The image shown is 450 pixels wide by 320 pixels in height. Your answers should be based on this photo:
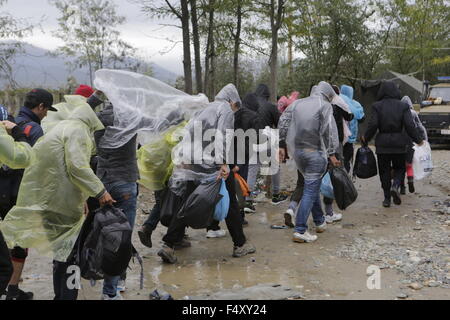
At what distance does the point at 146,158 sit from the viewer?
552 centimetres

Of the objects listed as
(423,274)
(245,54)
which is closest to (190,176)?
(423,274)

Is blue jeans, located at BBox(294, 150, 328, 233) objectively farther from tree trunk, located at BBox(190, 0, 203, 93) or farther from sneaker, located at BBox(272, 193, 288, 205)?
tree trunk, located at BBox(190, 0, 203, 93)

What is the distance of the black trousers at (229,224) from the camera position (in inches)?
211

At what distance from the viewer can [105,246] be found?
380 cm

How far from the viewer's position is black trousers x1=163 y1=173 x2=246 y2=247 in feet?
17.5

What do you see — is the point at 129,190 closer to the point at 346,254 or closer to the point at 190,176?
the point at 190,176

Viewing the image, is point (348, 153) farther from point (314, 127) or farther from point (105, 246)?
point (105, 246)

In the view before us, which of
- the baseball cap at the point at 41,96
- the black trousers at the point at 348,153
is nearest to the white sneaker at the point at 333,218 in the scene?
the black trousers at the point at 348,153

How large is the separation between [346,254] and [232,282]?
4.95ft

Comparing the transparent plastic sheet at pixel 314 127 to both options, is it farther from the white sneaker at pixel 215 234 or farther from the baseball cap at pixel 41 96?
the baseball cap at pixel 41 96

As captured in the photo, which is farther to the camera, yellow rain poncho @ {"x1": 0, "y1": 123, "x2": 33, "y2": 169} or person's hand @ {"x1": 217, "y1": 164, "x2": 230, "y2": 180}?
person's hand @ {"x1": 217, "y1": 164, "x2": 230, "y2": 180}

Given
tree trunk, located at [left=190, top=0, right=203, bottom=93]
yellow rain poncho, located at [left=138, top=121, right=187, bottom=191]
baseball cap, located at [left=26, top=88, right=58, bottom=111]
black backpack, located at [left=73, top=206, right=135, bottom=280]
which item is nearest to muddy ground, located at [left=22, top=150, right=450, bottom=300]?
black backpack, located at [left=73, top=206, right=135, bottom=280]

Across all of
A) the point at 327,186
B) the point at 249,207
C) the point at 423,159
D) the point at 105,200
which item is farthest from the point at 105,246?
the point at 423,159

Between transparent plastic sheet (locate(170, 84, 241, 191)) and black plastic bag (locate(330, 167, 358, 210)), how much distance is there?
1.85 metres
